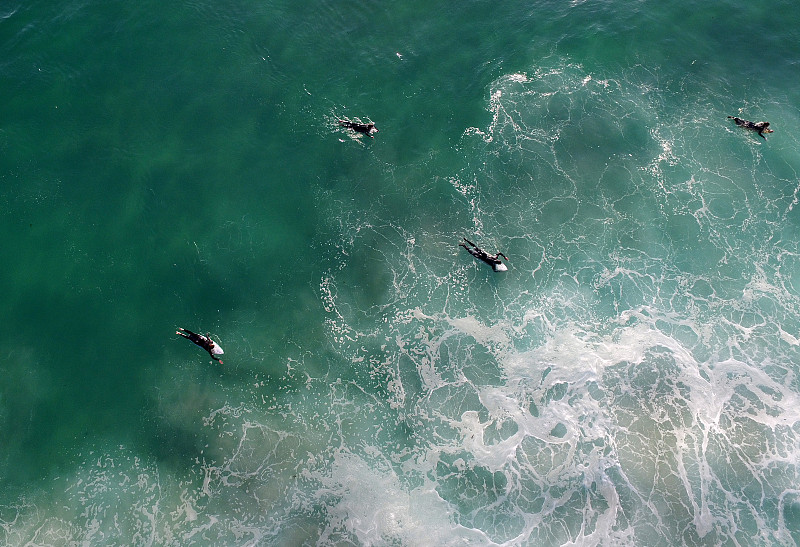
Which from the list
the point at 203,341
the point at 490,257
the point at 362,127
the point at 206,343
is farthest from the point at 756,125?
the point at 203,341

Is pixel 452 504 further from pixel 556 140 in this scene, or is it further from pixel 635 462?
pixel 556 140

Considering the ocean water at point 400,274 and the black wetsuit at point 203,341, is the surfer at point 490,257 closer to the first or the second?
the ocean water at point 400,274

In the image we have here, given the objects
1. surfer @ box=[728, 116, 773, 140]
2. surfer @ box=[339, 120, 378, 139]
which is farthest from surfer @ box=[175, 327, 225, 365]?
surfer @ box=[728, 116, 773, 140]

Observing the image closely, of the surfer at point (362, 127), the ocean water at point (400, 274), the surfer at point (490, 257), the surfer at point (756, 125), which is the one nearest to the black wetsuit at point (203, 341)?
the ocean water at point (400, 274)

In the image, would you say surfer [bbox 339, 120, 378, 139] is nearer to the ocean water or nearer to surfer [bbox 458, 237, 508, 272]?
the ocean water

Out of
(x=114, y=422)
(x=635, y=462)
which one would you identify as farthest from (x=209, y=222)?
(x=635, y=462)

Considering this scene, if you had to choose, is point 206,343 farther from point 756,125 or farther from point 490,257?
point 756,125

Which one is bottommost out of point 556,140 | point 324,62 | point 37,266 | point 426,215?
point 37,266
